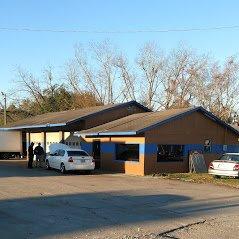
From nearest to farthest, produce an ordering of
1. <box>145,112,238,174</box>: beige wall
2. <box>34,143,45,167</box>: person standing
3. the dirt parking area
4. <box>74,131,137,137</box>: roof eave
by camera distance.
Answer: the dirt parking area
<box>74,131,137,137</box>: roof eave
<box>145,112,238,174</box>: beige wall
<box>34,143,45,167</box>: person standing

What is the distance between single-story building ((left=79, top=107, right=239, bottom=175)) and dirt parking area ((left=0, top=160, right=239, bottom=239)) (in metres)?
7.79

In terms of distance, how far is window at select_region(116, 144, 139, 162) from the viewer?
28766mm

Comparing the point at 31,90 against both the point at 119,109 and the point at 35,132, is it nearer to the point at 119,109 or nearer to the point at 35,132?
the point at 35,132

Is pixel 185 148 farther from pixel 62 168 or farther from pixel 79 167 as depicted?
pixel 62 168

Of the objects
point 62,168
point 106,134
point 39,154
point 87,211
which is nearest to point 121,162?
point 106,134

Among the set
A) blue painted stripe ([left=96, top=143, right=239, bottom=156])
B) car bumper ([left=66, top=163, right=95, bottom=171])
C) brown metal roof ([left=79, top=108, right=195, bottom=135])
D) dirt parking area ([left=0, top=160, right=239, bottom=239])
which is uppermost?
brown metal roof ([left=79, top=108, right=195, bottom=135])

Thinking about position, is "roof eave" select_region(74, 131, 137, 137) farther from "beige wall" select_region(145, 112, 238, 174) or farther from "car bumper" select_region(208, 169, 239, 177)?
"car bumper" select_region(208, 169, 239, 177)

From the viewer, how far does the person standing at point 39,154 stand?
1253 inches

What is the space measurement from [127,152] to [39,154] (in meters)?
6.26

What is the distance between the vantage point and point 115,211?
13.0 meters

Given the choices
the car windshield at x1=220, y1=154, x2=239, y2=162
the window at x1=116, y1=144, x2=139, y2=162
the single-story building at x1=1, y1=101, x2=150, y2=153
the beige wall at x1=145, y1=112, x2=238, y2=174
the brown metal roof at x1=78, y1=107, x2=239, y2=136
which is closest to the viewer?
the car windshield at x1=220, y1=154, x2=239, y2=162

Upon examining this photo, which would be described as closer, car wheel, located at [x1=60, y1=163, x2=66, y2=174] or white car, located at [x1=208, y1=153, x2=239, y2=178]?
white car, located at [x1=208, y1=153, x2=239, y2=178]

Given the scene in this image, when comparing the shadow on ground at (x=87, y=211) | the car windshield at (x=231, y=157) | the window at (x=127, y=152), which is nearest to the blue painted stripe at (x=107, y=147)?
the window at (x=127, y=152)

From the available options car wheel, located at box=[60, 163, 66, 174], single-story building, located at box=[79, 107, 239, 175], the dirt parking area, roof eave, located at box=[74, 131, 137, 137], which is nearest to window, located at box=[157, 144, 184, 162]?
single-story building, located at box=[79, 107, 239, 175]
